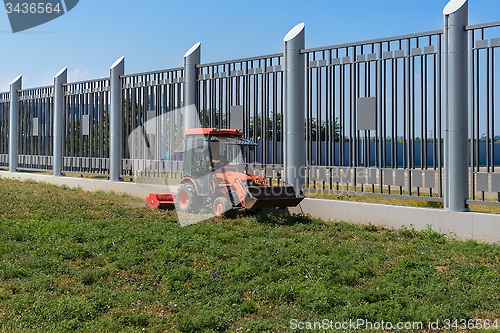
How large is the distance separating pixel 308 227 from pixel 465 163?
3.86 meters

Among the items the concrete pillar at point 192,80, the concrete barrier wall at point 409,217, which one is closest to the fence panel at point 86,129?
the concrete pillar at point 192,80

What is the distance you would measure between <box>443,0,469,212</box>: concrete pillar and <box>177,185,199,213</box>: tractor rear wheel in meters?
6.79

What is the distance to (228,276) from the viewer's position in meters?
7.14

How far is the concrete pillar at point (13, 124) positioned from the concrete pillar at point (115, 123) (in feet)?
34.1

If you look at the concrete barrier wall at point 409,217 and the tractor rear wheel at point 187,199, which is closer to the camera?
the concrete barrier wall at point 409,217

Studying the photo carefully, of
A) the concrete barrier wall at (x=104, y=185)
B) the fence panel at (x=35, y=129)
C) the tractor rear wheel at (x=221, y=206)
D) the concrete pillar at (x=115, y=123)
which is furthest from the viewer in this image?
the fence panel at (x=35, y=129)

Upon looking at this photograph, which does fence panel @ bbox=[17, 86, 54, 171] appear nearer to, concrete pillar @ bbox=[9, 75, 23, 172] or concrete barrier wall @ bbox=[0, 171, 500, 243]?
concrete pillar @ bbox=[9, 75, 23, 172]

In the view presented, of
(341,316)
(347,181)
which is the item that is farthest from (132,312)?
(347,181)

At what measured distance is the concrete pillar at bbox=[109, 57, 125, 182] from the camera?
18828mm

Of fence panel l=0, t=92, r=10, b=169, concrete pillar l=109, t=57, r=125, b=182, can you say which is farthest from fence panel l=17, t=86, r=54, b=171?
concrete pillar l=109, t=57, r=125, b=182

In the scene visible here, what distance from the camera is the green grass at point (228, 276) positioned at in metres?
5.66

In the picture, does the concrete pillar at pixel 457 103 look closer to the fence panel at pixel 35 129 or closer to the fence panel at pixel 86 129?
the fence panel at pixel 86 129

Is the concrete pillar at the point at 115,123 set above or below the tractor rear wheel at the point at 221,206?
above

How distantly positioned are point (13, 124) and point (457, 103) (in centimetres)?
2443
